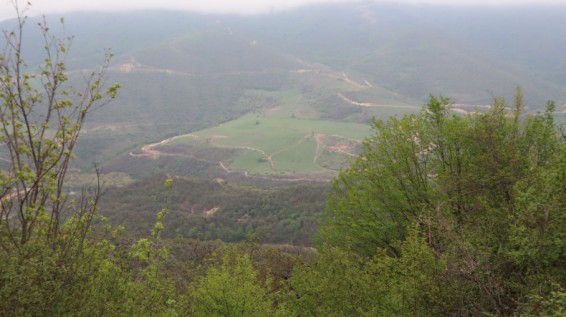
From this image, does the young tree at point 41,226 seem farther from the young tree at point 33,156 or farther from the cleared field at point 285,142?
the cleared field at point 285,142

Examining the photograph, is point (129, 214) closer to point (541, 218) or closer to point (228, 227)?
point (228, 227)

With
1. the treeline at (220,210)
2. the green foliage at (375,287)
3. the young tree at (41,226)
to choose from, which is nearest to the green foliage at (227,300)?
the green foliage at (375,287)

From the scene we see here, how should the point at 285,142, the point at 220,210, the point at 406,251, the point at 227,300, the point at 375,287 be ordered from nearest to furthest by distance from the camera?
the point at 375,287
the point at 227,300
the point at 406,251
the point at 220,210
the point at 285,142

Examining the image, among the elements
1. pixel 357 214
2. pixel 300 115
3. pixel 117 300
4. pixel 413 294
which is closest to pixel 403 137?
pixel 357 214

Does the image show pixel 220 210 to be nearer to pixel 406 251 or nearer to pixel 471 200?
pixel 471 200

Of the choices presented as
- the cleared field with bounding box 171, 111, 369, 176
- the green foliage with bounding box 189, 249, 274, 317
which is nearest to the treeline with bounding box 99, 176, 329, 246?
the cleared field with bounding box 171, 111, 369, 176

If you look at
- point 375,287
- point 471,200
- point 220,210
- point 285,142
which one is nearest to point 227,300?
point 375,287

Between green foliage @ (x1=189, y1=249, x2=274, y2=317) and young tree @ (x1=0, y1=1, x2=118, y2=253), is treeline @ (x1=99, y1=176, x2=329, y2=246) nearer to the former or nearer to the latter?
green foliage @ (x1=189, y1=249, x2=274, y2=317)

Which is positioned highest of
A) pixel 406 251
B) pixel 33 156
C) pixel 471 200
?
pixel 33 156
